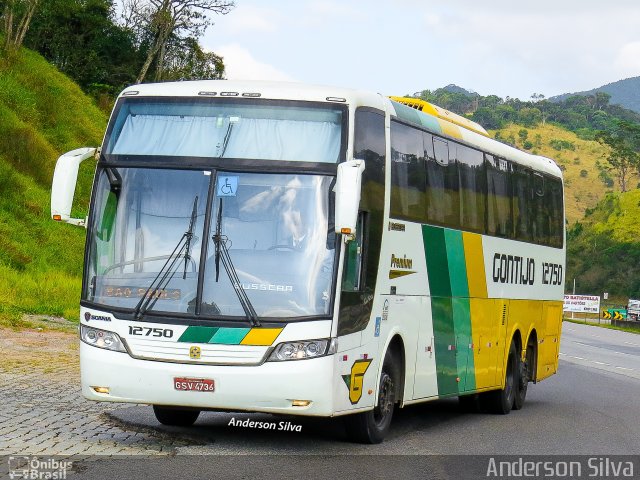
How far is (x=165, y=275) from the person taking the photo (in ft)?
36.9

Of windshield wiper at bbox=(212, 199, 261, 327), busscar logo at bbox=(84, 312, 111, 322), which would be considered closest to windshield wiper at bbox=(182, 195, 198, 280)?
windshield wiper at bbox=(212, 199, 261, 327)

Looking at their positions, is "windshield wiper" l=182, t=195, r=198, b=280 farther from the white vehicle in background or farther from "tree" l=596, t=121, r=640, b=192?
"tree" l=596, t=121, r=640, b=192

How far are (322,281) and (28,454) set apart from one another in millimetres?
2884

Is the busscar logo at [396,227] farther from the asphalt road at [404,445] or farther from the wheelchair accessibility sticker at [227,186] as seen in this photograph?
the asphalt road at [404,445]

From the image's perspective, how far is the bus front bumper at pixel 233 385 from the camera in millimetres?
10859

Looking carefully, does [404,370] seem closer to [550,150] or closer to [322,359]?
[322,359]

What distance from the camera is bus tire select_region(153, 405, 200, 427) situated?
12.9 meters

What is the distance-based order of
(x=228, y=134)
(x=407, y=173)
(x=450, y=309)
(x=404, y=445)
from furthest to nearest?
(x=450, y=309) < (x=407, y=173) < (x=404, y=445) < (x=228, y=134)

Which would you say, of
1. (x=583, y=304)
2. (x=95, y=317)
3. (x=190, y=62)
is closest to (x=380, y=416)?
(x=95, y=317)

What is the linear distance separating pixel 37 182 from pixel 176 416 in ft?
94.1

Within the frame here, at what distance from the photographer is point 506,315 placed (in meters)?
17.6

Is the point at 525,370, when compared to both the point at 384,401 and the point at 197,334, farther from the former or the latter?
the point at 197,334

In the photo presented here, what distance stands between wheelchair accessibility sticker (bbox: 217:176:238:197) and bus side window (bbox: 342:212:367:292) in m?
1.11

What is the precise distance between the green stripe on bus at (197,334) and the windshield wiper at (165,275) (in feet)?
1.34
